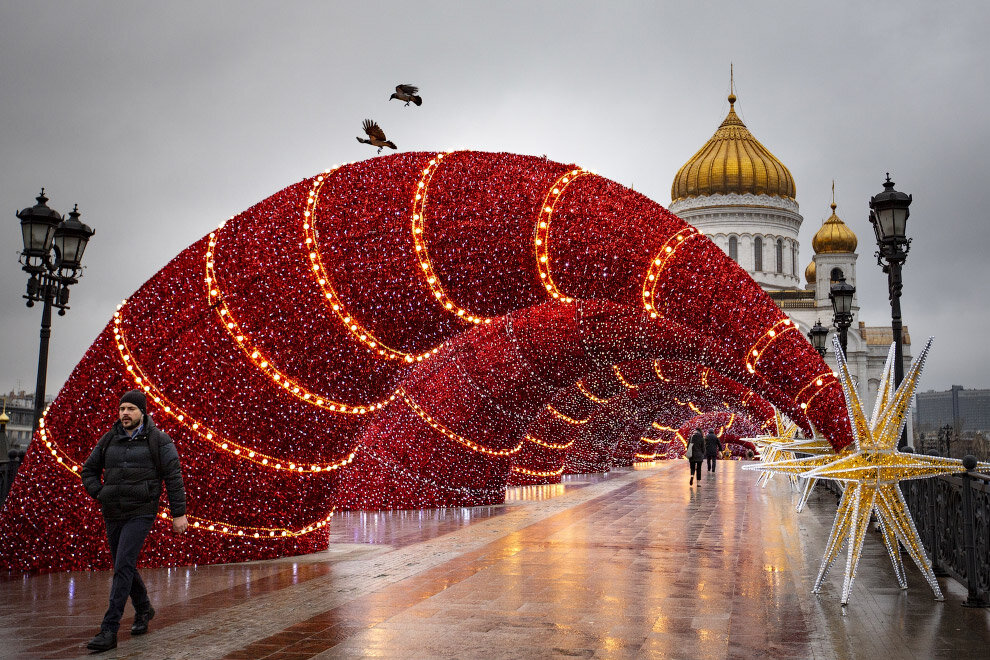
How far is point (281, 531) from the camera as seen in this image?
28.6ft

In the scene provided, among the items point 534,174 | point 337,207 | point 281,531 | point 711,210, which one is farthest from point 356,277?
point 711,210

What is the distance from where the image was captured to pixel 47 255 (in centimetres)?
998

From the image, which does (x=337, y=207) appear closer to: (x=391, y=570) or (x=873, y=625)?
(x=391, y=570)

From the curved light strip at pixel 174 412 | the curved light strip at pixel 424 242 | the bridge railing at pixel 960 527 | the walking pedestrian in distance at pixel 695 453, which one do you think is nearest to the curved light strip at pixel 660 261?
the curved light strip at pixel 424 242

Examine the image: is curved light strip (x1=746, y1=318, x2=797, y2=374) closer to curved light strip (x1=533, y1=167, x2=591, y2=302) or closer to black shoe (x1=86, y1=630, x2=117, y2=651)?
curved light strip (x1=533, y1=167, x2=591, y2=302)

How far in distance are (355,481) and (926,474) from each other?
877cm

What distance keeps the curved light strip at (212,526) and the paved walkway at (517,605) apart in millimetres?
281

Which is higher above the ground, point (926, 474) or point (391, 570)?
point (926, 474)

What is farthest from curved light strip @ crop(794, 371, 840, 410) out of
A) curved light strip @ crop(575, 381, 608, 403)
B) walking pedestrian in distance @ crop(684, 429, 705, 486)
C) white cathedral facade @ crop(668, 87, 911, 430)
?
white cathedral facade @ crop(668, 87, 911, 430)

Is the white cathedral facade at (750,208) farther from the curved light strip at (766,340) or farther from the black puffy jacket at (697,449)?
the curved light strip at (766,340)

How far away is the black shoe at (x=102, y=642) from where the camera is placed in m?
5.24

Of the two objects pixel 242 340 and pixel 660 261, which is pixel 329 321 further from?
pixel 660 261

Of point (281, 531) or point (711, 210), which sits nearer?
point (281, 531)

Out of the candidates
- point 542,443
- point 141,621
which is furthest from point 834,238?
point 141,621
